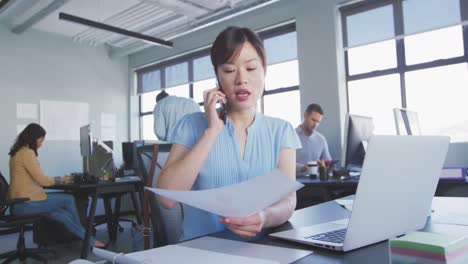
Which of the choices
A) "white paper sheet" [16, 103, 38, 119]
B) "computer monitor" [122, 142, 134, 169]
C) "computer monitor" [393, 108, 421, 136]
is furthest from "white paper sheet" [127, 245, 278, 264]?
"white paper sheet" [16, 103, 38, 119]

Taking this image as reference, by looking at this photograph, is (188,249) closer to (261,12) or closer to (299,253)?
(299,253)

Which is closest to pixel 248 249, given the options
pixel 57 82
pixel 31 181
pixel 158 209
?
pixel 158 209

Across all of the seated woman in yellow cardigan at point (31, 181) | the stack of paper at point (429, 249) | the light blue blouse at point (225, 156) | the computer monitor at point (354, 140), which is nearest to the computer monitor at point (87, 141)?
the seated woman in yellow cardigan at point (31, 181)

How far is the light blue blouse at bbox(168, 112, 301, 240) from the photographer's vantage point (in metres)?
1.14

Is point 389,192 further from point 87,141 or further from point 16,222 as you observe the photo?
point 87,141

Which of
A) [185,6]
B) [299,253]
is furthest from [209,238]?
[185,6]

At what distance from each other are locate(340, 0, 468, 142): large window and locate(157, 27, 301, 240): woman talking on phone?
284cm

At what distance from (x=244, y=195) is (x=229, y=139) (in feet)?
1.52

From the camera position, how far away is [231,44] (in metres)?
1.11

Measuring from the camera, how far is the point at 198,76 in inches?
252

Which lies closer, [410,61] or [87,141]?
[87,141]

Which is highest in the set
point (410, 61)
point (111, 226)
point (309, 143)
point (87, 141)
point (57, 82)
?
point (57, 82)

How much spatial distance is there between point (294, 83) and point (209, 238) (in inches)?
177

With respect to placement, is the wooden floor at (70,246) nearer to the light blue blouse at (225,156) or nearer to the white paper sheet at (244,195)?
A: the light blue blouse at (225,156)
